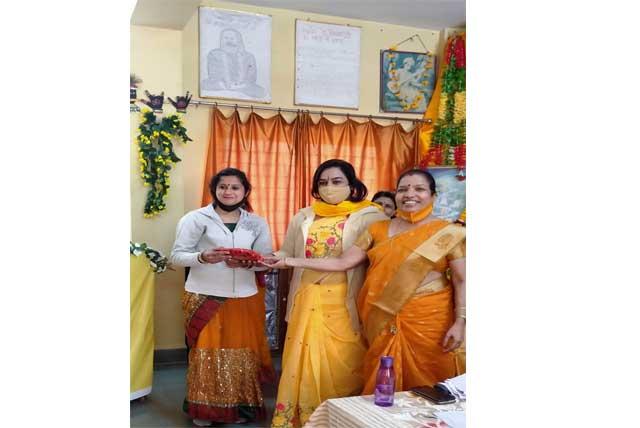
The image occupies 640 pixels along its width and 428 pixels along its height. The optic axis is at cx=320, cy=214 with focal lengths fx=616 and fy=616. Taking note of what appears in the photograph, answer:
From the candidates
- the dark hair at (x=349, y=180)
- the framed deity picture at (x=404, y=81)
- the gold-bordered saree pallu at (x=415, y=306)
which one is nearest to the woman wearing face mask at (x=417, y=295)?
the gold-bordered saree pallu at (x=415, y=306)

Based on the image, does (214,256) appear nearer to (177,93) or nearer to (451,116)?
(177,93)

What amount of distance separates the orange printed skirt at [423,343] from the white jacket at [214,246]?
1.04 metres

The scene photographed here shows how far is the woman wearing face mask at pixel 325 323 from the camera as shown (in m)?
3.14

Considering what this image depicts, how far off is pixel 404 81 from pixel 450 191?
3.71 ft

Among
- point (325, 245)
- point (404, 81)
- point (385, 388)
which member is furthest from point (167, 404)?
point (404, 81)

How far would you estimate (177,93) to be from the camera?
15.4 ft

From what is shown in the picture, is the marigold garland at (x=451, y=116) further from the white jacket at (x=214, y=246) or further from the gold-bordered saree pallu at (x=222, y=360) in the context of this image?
the gold-bordered saree pallu at (x=222, y=360)

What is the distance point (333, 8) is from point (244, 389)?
330 centimetres

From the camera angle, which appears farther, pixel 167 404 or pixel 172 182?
pixel 172 182

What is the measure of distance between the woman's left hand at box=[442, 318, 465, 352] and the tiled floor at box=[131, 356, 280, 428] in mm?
1296

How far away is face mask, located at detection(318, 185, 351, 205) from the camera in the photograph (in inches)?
132
